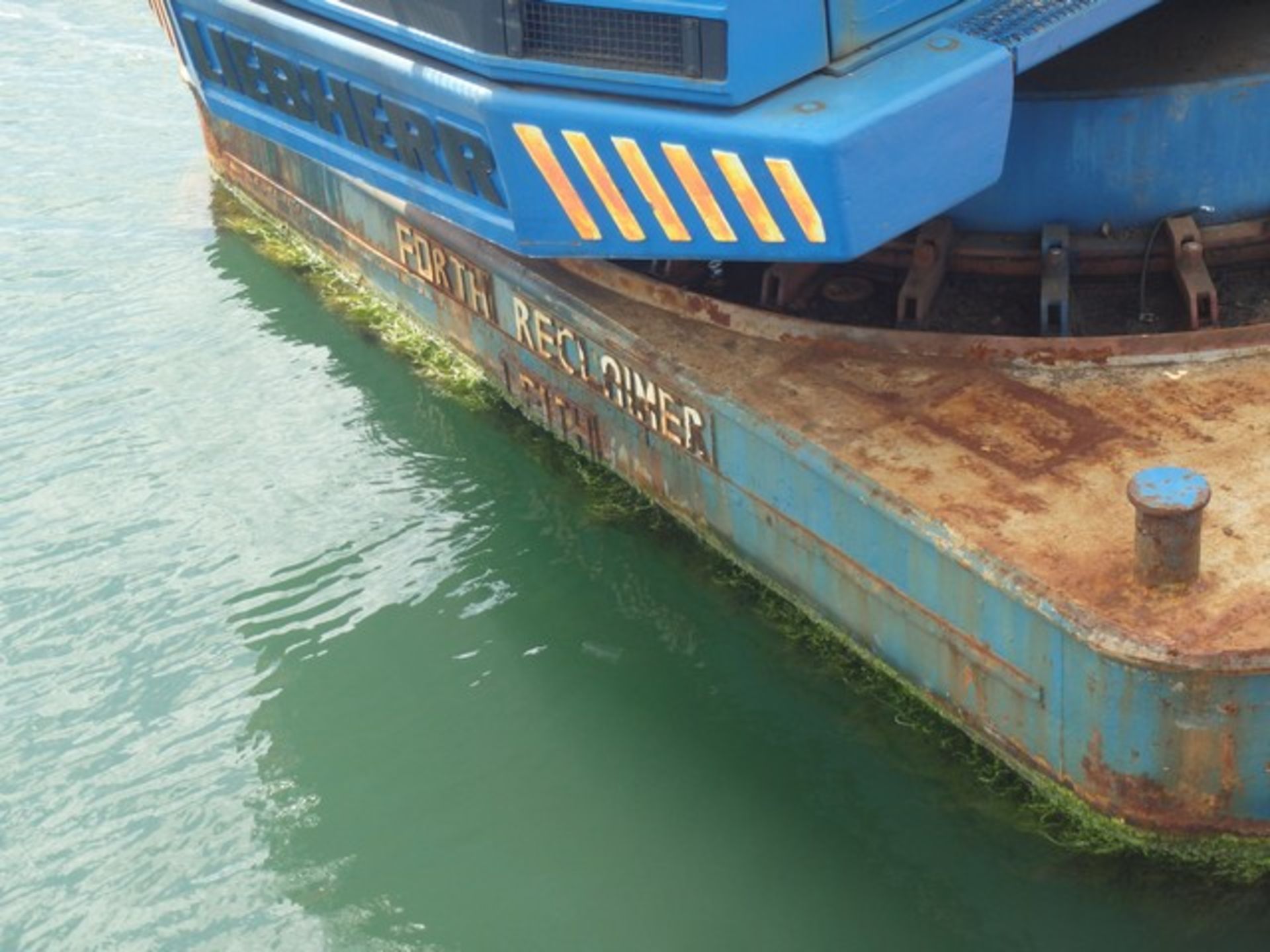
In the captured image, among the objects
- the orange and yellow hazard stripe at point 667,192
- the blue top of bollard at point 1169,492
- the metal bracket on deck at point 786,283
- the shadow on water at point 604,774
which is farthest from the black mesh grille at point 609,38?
the shadow on water at point 604,774

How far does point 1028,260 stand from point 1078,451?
37.0 inches

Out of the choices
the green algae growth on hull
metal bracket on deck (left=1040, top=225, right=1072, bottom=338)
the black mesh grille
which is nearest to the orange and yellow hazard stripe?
the black mesh grille

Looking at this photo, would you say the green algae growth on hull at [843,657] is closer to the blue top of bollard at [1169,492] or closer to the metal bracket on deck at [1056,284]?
the blue top of bollard at [1169,492]

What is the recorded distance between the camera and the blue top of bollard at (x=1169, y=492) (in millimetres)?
3785

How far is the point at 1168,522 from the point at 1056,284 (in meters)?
1.40

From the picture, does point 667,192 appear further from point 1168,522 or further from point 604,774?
point 604,774

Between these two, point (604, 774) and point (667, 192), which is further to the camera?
point (604, 774)

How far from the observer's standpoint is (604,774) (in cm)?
482

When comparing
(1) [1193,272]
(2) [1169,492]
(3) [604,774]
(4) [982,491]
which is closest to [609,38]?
(4) [982,491]

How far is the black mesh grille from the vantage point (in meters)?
4.16

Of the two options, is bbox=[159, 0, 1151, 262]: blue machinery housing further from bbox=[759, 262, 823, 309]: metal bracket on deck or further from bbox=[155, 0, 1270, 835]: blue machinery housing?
bbox=[759, 262, 823, 309]: metal bracket on deck

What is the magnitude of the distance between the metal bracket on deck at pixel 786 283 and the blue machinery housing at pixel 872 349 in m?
0.18

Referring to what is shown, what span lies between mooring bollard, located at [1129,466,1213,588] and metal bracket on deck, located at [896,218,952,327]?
1.36m

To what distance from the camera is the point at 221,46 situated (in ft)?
18.9
